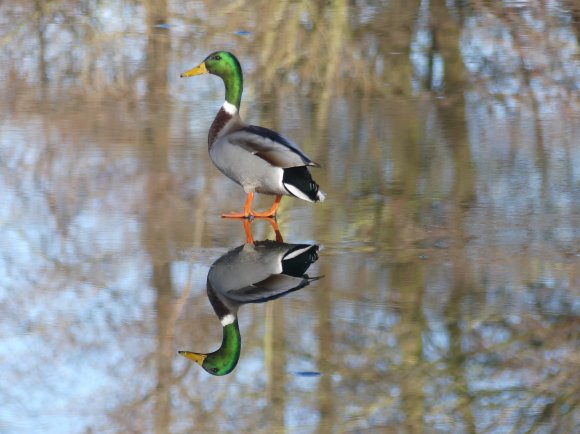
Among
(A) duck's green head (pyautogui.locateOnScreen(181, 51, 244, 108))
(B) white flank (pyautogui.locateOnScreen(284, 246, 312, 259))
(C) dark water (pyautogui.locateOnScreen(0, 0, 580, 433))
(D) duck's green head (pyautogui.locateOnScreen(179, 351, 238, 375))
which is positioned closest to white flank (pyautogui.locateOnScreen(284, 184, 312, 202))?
(C) dark water (pyautogui.locateOnScreen(0, 0, 580, 433))

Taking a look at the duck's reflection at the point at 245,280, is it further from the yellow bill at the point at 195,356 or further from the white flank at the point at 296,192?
the white flank at the point at 296,192

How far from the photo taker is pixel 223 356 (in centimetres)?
437

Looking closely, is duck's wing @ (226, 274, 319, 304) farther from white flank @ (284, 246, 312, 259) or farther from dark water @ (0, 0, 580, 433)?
white flank @ (284, 246, 312, 259)

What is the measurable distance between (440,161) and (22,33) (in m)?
4.15

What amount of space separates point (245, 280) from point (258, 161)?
98 cm

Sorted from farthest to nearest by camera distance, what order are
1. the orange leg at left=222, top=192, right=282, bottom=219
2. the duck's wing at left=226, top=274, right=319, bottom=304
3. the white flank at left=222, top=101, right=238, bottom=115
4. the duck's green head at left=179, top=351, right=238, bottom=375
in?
the white flank at left=222, top=101, right=238, bottom=115 → the orange leg at left=222, top=192, right=282, bottom=219 → the duck's wing at left=226, top=274, right=319, bottom=304 → the duck's green head at left=179, top=351, right=238, bottom=375

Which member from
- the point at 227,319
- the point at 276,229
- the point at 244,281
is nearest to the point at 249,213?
the point at 276,229

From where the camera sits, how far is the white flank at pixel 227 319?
181 inches

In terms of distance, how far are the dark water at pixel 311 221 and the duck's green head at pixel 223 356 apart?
0.04 m

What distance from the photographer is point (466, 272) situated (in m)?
5.21

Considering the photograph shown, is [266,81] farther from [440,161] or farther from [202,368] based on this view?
[202,368]

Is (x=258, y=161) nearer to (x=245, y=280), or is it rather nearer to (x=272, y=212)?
(x=272, y=212)

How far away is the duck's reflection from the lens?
437 centimetres

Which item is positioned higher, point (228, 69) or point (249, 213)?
point (228, 69)
